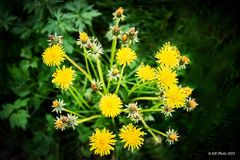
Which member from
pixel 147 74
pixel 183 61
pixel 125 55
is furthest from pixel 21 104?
pixel 183 61

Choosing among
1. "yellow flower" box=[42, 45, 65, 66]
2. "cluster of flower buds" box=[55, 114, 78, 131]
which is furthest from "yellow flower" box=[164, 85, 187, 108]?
"yellow flower" box=[42, 45, 65, 66]

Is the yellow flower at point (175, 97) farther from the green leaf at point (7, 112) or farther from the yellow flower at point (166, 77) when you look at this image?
the green leaf at point (7, 112)

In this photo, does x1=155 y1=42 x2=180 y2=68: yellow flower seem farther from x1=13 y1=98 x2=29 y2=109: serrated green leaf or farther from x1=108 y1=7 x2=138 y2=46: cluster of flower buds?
x1=13 y1=98 x2=29 y2=109: serrated green leaf

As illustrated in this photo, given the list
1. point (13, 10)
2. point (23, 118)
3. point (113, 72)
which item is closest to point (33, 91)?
point (23, 118)

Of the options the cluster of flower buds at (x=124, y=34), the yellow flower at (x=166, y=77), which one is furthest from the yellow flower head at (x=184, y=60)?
the cluster of flower buds at (x=124, y=34)

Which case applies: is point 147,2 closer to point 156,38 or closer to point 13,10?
point 156,38

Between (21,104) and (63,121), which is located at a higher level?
(21,104)

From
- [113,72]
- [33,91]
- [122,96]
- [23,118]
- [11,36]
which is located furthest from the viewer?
[11,36]

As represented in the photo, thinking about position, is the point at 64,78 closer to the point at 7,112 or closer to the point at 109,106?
the point at 109,106

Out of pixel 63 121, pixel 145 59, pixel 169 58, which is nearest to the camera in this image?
pixel 63 121
